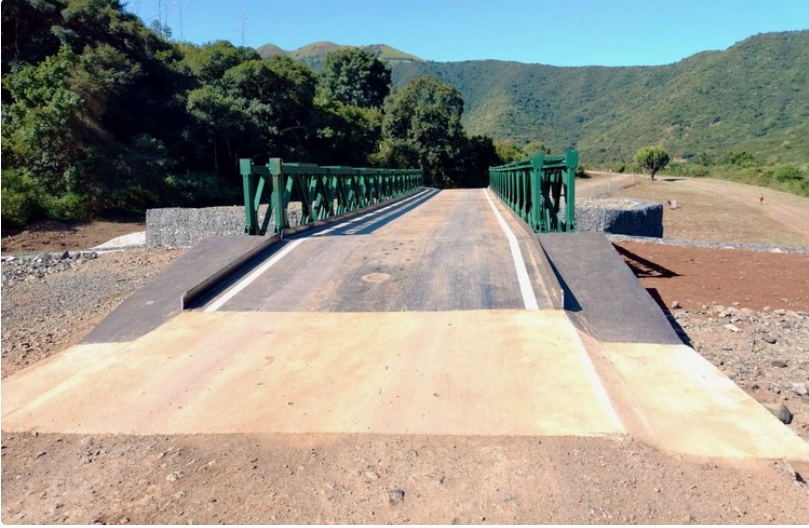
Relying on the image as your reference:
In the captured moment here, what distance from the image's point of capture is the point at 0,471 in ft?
10.4

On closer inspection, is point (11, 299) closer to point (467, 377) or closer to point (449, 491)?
point (467, 377)

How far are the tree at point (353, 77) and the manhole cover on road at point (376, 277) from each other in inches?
2391

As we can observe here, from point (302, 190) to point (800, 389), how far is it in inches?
287

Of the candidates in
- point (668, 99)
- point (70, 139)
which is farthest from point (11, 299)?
point (668, 99)

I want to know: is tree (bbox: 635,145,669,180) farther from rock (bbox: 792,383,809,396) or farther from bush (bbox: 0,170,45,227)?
rock (bbox: 792,383,809,396)

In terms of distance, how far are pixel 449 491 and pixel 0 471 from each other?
238cm

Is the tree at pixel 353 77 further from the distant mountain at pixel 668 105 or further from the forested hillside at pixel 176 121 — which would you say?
the distant mountain at pixel 668 105

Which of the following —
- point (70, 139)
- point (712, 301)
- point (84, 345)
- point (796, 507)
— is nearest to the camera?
point (796, 507)

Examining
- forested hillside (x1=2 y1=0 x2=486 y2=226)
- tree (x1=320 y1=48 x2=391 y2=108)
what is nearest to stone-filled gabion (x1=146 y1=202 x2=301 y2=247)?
forested hillside (x1=2 y1=0 x2=486 y2=226)

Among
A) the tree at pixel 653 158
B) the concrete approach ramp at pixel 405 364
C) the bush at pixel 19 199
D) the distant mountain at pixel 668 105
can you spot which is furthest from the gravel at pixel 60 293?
the distant mountain at pixel 668 105

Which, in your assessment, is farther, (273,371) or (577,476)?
(273,371)

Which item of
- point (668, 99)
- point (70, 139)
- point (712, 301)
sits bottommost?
point (712, 301)

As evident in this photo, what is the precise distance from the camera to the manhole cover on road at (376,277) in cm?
637

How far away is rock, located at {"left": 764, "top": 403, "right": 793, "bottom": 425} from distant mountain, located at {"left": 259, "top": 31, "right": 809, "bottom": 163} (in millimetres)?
71477
